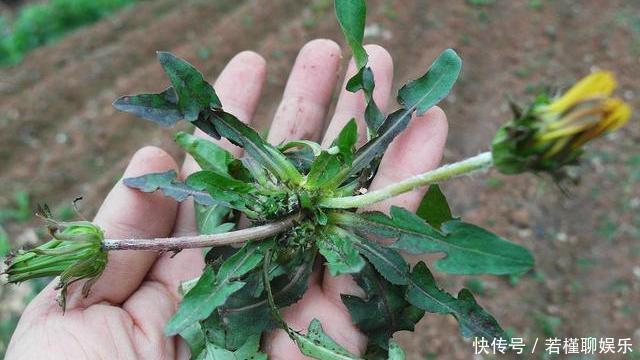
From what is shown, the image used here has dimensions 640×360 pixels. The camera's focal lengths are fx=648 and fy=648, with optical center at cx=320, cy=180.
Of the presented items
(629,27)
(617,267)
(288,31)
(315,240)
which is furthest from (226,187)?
(629,27)

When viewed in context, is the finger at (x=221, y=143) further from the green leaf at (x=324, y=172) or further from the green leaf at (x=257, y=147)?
the green leaf at (x=324, y=172)

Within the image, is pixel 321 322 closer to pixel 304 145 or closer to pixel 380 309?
pixel 380 309

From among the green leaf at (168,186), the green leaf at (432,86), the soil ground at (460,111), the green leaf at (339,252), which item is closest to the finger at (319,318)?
the green leaf at (339,252)

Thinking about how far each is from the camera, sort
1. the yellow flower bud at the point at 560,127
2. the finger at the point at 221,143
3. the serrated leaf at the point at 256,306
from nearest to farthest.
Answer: the yellow flower bud at the point at 560,127
the serrated leaf at the point at 256,306
the finger at the point at 221,143

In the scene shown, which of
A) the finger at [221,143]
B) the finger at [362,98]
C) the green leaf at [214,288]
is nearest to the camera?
the green leaf at [214,288]

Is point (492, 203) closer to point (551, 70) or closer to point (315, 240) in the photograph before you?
point (551, 70)

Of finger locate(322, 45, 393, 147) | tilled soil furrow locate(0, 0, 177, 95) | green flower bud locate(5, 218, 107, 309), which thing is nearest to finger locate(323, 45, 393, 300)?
finger locate(322, 45, 393, 147)

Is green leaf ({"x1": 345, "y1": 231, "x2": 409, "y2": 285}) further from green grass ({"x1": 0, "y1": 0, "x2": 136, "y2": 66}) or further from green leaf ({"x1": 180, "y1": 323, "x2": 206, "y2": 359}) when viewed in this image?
green grass ({"x1": 0, "y1": 0, "x2": 136, "y2": 66})
